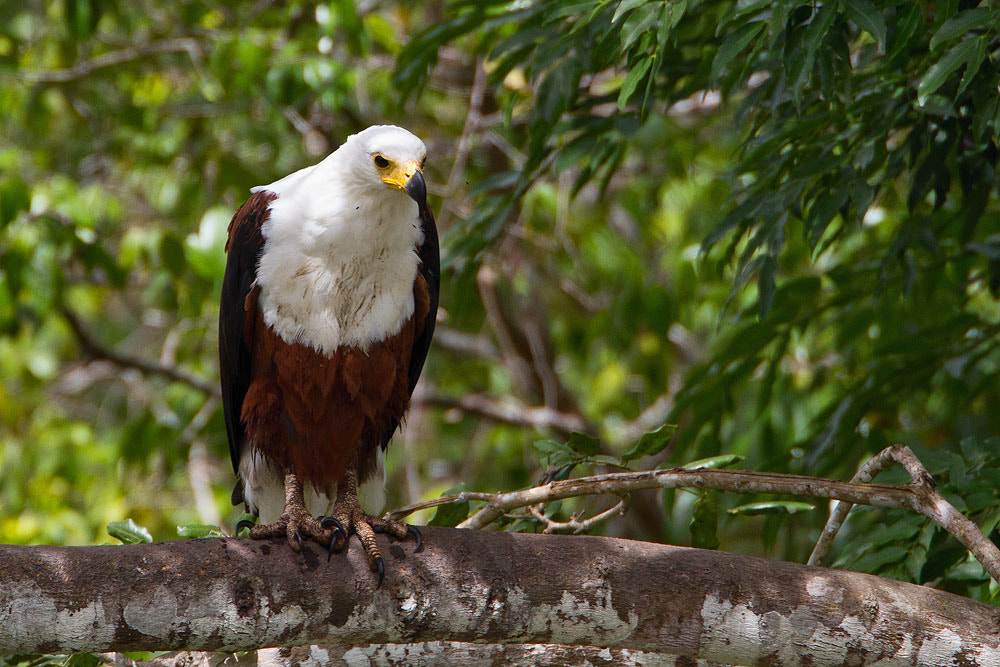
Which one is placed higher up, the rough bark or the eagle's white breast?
the eagle's white breast

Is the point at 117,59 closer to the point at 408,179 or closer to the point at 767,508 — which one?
the point at 408,179

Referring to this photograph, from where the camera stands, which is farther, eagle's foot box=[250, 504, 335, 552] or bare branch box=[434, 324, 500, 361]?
bare branch box=[434, 324, 500, 361]

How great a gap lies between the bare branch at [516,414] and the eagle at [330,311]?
2.90 m

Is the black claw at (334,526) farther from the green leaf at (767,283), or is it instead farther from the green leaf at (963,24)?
the green leaf at (963,24)

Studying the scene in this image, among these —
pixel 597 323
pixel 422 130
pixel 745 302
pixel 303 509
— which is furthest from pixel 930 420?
Result: pixel 422 130

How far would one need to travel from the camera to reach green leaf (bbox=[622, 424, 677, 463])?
272 centimetres

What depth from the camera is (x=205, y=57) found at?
20.7 feet

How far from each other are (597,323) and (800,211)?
2.64 metres

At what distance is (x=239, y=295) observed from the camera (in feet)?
11.0

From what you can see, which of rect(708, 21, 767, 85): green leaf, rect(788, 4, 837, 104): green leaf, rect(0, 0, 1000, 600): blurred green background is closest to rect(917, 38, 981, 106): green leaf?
rect(0, 0, 1000, 600): blurred green background

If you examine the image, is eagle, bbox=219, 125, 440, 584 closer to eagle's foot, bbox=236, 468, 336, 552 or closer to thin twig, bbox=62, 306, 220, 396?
eagle's foot, bbox=236, 468, 336, 552

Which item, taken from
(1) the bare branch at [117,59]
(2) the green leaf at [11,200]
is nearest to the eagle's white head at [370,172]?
(2) the green leaf at [11,200]

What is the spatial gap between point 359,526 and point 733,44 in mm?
1633

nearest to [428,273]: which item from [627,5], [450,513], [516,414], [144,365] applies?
[450,513]
